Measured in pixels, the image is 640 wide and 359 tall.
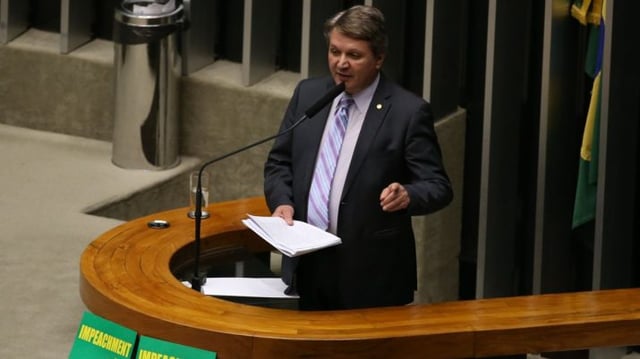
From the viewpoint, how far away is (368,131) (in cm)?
482

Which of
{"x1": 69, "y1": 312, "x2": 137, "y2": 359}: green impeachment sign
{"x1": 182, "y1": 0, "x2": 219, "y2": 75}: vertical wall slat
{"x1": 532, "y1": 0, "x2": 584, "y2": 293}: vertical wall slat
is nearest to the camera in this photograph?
{"x1": 69, "y1": 312, "x2": 137, "y2": 359}: green impeachment sign

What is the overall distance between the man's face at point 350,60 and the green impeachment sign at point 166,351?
0.93 m

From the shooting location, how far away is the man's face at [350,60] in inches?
184

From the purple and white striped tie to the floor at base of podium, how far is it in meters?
1.07

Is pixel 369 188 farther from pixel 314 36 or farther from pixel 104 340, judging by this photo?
pixel 314 36

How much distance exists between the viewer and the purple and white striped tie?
191 inches

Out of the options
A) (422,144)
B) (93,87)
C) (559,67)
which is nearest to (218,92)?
(93,87)

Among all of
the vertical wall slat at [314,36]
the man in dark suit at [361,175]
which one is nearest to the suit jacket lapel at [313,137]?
the man in dark suit at [361,175]

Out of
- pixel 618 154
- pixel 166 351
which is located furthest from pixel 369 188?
pixel 618 154

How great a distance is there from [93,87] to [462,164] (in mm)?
1902

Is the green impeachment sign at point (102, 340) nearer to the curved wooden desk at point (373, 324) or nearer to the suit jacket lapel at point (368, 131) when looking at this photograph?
the curved wooden desk at point (373, 324)

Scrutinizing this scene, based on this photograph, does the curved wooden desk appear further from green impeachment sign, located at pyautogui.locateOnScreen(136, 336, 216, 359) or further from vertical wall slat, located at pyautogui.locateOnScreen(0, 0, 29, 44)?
vertical wall slat, located at pyautogui.locateOnScreen(0, 0, 29, 44)

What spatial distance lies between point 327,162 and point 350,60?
347 mm

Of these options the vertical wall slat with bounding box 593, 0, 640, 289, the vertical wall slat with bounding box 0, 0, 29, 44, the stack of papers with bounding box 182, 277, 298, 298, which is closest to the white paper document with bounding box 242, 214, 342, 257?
the stack of papers with bounding box 182, 277, 298, 298
